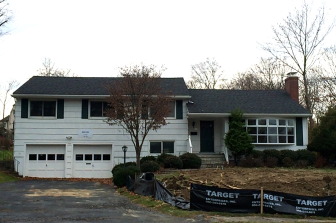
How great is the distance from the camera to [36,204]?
51.4 ft

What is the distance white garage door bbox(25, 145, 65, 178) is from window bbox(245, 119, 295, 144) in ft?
42.2

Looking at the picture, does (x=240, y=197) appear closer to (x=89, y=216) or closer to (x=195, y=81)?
(x=89, y=216)

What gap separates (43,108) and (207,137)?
1152cm

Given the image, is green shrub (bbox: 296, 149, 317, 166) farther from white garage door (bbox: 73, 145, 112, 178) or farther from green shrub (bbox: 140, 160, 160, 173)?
white garage door (bbox: 73, 145, 112, 178)

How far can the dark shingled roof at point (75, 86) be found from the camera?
1139 inches

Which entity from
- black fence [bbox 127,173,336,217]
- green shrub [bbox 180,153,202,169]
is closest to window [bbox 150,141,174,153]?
green shrub [bbox 180,153,202,169]

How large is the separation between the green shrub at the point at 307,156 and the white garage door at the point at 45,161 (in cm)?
1569

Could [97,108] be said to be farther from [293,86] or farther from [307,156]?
[293,86]

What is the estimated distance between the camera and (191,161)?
86.6 feet

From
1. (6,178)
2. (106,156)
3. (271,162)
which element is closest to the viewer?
(6,178)

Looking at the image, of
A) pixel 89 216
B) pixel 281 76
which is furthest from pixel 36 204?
pixel 281 76

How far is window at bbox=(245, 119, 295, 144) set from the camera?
95.7 ft

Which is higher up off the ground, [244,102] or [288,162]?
[244,102]

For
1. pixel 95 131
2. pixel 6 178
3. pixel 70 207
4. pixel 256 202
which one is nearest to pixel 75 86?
pixel 95 131
